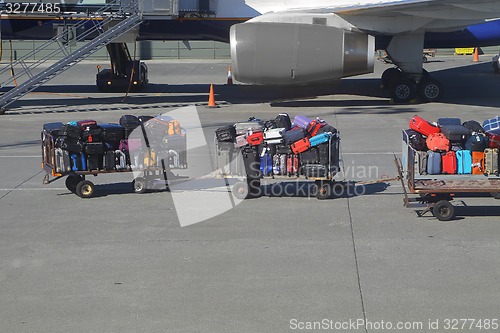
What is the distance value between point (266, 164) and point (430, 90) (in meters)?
12.3

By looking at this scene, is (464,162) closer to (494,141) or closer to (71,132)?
(494,141)

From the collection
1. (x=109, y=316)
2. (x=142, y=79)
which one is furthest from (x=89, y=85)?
(x=109, y=316)

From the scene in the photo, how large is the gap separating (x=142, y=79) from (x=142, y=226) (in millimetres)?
17888

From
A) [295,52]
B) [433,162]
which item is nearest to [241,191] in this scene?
[433,162]

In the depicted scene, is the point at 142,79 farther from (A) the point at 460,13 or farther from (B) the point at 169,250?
(B) the point at 169,250

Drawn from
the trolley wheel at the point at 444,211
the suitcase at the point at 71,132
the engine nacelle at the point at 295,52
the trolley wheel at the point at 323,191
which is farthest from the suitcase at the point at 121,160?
the engine nacelle at the point at 295,52

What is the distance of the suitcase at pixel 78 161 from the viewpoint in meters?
13.5

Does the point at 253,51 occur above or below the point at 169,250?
above

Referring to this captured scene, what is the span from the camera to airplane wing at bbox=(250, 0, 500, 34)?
21.6 meters

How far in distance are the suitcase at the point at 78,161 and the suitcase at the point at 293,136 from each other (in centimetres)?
353

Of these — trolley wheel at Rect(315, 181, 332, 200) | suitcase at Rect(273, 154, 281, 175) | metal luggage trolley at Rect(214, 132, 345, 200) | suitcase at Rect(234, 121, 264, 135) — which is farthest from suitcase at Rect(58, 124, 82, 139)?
trolley wheel at Rect(315, 181, 332, 200)

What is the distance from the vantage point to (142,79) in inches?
1145

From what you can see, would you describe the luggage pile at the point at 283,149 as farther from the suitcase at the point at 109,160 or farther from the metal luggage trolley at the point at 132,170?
the suitcase at the point at 109,160

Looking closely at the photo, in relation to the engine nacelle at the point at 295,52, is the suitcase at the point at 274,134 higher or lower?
lower
